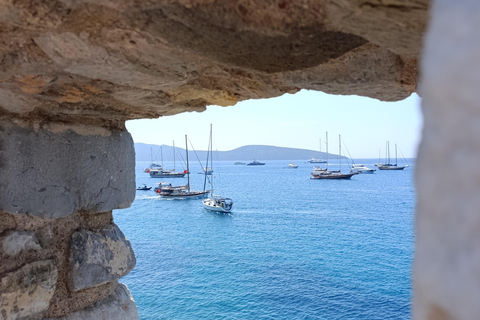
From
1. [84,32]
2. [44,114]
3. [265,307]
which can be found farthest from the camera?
[265,307]

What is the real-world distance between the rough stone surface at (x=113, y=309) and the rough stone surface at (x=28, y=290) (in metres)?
0.12

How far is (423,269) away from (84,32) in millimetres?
831

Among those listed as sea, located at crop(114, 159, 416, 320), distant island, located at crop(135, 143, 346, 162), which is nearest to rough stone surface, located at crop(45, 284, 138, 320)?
sea, located at crop(114, 159, 416, 320)

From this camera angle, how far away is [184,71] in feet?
3.60

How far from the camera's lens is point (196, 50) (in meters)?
0.90

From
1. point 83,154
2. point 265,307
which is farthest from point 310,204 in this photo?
point 83,154

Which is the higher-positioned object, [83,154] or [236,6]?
[236,6]

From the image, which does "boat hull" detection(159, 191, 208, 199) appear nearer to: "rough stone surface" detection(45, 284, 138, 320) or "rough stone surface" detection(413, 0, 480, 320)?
"rough stone surface" detection(45, 284, 138, 320)

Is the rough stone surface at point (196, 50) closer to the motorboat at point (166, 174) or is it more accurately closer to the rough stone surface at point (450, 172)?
the rough stone surface at point (450, 172)

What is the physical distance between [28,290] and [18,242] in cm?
18

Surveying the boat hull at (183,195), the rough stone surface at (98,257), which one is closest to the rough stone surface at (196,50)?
the rough stone surface at (98,257)

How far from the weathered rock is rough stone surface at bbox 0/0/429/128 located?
449 mm

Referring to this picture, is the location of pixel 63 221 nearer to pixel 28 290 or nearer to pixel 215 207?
pixel 28 290

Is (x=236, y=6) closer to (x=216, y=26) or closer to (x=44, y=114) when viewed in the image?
(x=216, y=26)
